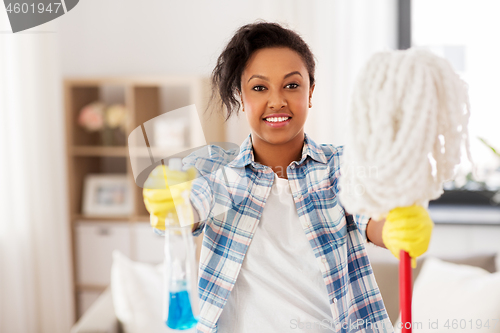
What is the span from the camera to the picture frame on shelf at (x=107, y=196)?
7.93 ft

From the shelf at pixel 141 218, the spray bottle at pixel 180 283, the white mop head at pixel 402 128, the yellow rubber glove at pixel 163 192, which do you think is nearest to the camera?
the white mop head at pixel 402 128

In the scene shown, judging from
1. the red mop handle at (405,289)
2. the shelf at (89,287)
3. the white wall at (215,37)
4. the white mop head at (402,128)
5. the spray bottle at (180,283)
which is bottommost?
the shelf at (89,287)

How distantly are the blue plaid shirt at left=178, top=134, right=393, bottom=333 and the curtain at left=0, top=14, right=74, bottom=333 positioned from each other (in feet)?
5.29

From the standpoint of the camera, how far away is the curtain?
81.9 inches

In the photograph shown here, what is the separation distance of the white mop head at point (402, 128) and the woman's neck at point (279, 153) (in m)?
0.31

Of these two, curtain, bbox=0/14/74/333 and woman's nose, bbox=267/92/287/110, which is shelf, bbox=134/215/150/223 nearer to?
curtain, bbox=0/14/74/333

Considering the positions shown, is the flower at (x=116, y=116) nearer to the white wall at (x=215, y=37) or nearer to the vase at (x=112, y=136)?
the vase at (x=112, y=136)

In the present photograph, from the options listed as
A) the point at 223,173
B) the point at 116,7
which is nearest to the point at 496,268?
the point at 223,173

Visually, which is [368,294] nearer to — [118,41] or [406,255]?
[406,255]

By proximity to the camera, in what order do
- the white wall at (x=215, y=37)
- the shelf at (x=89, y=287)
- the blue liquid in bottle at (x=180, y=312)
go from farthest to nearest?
the shelf at (x=89, y=287) → the white wall at (x=215, y=37) → the blue liquid in bottle at (x=180, y=312)

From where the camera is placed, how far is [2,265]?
2.09 m

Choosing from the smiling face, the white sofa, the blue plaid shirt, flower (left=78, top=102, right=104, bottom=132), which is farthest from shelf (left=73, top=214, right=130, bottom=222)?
the smiling face

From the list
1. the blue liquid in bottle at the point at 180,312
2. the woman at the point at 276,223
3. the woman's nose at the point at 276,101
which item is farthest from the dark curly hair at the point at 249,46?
the blue liquid in bottle at the point at 180,312

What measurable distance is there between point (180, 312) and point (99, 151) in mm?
1467
